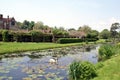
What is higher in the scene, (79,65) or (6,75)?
(79,65)

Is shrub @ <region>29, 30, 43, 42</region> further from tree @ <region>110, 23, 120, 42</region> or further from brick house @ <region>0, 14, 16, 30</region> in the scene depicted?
tree @ <region>110, 23, 120, 42</region>

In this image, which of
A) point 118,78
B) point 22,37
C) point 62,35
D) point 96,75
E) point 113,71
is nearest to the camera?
point 118,78

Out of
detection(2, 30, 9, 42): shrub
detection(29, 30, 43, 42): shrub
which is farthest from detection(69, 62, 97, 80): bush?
detection(29, 30, 43, 42): shrub

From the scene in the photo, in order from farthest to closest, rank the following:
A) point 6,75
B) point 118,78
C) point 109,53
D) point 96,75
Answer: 1. point 109,53
2. point 6,75
3. point 96,75
4. point 118,78

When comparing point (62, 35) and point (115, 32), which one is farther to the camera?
point (115, 32)

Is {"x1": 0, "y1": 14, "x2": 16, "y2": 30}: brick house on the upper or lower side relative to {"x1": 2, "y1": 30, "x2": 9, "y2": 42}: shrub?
upper

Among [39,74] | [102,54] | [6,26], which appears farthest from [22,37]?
[39,74]

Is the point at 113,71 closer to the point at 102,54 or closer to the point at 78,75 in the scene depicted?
the point at 78,75

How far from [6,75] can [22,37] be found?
43450 mm

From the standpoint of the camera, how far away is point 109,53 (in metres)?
28.2

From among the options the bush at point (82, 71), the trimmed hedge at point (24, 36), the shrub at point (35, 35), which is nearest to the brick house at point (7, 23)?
the trimmed hedge at point (24, 36)

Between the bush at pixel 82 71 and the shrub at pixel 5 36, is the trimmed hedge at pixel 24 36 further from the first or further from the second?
the bush at pixel 82 71

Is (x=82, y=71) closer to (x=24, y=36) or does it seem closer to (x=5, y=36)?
(x=5, y=36)

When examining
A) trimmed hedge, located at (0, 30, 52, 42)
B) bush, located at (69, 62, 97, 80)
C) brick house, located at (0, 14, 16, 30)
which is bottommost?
bush, located at (69, 62, 97, 80)
